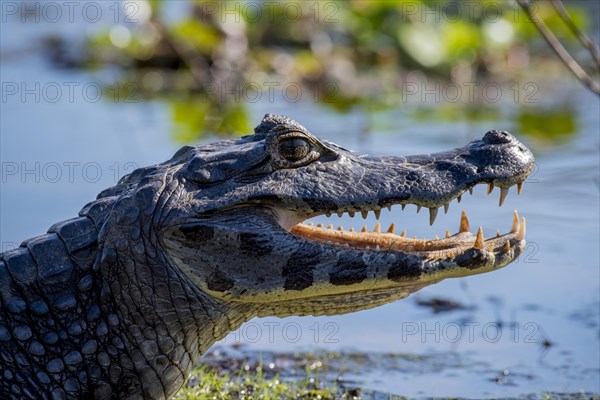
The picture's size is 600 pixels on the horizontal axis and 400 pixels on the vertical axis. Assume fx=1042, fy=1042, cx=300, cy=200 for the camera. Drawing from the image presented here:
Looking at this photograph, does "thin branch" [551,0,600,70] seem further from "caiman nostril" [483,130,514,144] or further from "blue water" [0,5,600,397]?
"blue water" [0,5,600,397]

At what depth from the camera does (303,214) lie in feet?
12.0

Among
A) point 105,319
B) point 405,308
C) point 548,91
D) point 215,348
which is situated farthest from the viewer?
point 548,91

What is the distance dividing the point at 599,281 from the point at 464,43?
18.3 feet

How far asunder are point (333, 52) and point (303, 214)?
8840 mm

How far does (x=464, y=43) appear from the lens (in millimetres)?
11289

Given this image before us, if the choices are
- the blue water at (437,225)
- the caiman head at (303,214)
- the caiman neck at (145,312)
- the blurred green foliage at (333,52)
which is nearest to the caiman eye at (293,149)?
the caiman head at (303,214)

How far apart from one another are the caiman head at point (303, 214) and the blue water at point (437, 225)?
1353 mm

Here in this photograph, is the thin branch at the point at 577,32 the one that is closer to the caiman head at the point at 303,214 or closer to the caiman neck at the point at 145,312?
the caiman head at the point at 303,214

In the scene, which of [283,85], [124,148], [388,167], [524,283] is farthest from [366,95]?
[388,167]

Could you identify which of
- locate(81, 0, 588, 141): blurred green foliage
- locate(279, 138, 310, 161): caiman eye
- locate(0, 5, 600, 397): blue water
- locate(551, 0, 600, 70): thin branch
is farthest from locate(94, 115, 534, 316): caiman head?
locate(81, 0, 588, 141): blurred green foliage

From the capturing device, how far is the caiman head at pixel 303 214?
11.4 feet

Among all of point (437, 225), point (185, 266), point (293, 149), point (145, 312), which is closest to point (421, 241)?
point (293, 149)

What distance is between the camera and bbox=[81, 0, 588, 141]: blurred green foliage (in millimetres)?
→ 11273

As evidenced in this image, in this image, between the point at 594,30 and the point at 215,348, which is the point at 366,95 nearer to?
the point at 594,30
